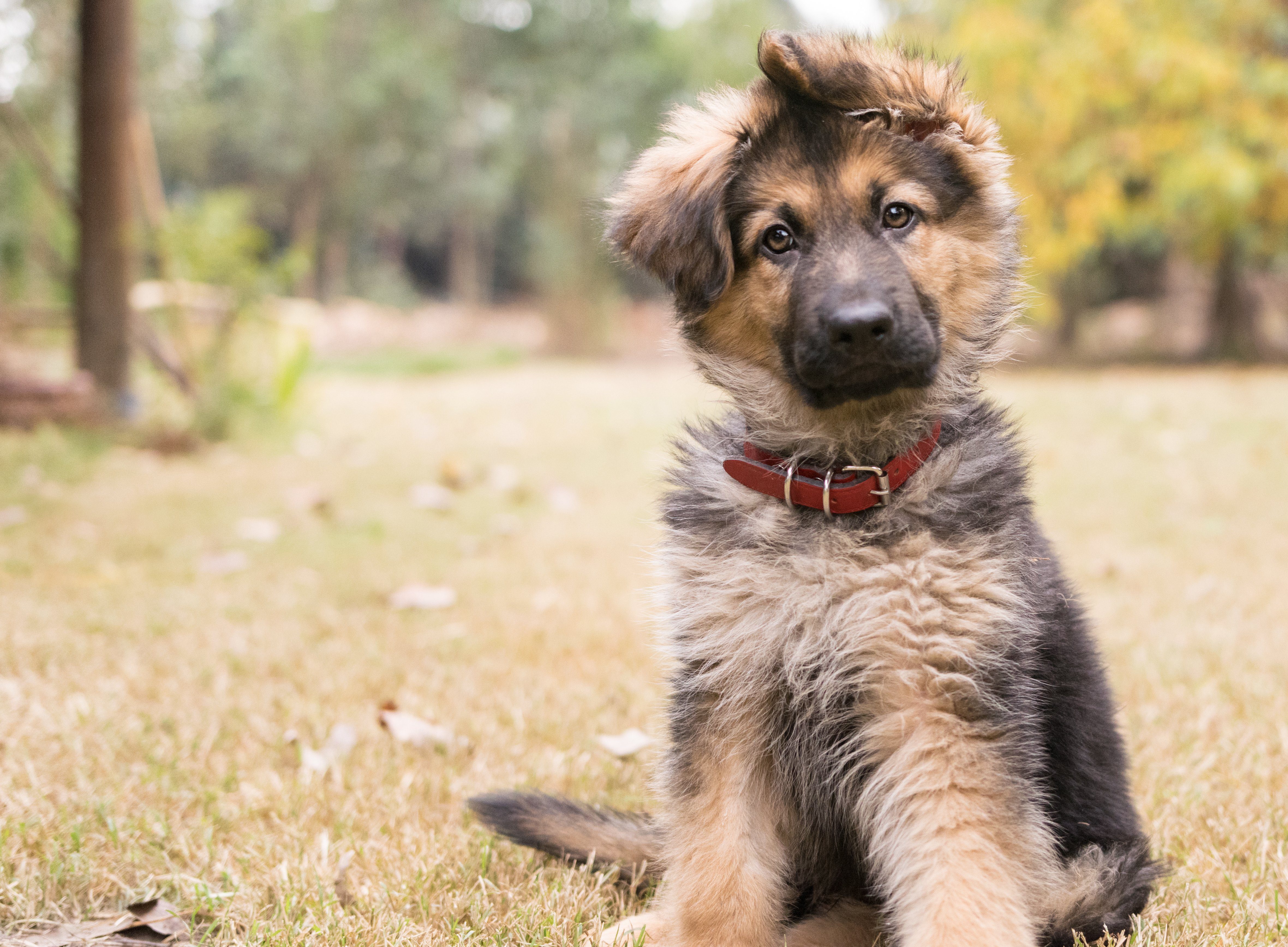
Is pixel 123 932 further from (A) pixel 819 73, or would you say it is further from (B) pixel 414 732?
(A) pixel 819 73

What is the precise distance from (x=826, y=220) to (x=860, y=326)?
1.03 feet

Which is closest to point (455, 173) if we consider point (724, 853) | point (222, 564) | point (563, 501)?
point (563, 501)

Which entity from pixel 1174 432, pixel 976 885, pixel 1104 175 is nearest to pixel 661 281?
pixel 976 885

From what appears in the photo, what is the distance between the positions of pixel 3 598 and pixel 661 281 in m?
3.26

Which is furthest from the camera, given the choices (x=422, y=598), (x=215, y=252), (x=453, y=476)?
(x=215, y=252)

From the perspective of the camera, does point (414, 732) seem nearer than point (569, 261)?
Yes

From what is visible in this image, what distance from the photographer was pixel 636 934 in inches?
80.5

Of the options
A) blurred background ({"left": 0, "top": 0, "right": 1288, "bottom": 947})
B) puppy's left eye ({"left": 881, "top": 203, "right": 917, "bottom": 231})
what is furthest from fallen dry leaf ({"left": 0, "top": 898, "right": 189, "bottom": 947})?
puppy's left eye ({"left": 881, "top": 203, "right": 917, "bottom": 231})

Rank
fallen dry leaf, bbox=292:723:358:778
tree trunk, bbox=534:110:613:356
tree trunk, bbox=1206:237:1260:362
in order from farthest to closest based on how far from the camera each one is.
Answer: tree trunk, bbox=534:110:613:356, tree trunk, bbox=1206:237:1260:362, fallen dry leaf, bbox=292:723:358:778

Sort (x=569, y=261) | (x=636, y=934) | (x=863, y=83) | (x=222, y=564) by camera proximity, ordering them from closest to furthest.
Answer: (x=636, y=934) → (x=863, y=83) → (x=222, y=564) → (x=569, y=261)

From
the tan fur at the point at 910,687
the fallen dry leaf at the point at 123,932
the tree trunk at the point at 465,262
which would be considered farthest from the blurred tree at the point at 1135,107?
the tree trunk at the point at 465,262

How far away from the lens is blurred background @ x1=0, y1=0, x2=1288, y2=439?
830 cm

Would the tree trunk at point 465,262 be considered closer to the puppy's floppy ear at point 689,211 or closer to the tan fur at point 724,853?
the puppy's floppy ear at point 689,211

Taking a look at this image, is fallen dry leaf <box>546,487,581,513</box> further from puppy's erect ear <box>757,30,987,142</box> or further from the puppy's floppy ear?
puppy's erect ear <box>757,30,987,142</box>
